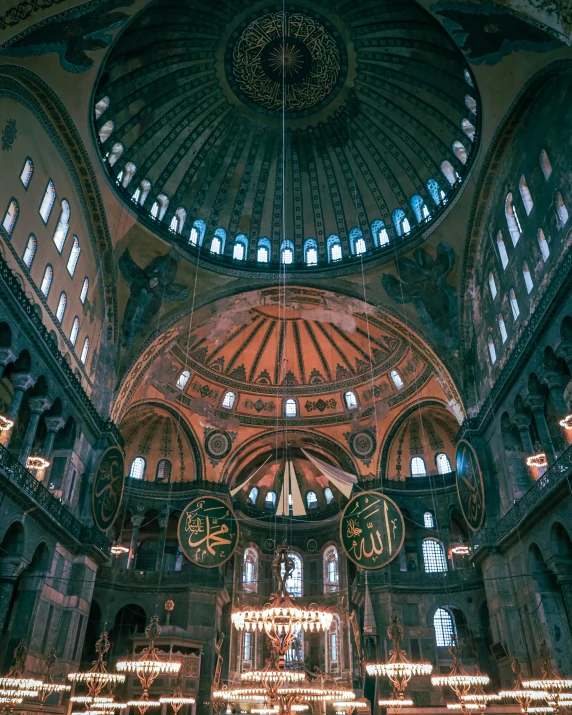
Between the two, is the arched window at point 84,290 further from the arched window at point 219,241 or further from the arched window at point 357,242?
the arched window at point 357,242

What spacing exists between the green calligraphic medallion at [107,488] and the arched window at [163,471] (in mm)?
5760

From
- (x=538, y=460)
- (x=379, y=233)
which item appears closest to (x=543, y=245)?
(x=538, y=460)

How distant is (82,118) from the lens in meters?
14.4

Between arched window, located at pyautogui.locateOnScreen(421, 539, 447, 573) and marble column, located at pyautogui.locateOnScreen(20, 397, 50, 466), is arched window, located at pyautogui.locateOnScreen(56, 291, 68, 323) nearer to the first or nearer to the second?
marble column, located at pyautogui.locateOnScreen(20, 397, 50, 466)

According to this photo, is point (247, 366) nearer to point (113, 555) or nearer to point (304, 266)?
point (304, 266)

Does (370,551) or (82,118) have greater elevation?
(82,118)

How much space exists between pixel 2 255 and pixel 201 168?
9.36 m

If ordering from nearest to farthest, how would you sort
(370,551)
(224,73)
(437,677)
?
(437,677) → (370,551) → (224,73)

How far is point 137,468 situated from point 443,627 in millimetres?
13170

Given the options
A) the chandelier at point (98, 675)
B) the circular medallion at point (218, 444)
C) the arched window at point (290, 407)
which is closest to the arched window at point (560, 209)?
the chandelier at point (98, 675)

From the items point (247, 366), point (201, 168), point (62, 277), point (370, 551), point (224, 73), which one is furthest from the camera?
point (247, 366)

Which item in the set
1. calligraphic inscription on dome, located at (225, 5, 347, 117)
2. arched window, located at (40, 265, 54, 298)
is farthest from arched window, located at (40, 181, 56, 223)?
calligraphic inscription on dome, located at (225, 5, 347, 117)

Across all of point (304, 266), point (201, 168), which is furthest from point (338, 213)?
point (201, 168)

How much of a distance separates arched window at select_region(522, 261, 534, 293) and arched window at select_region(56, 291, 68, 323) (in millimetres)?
12204
